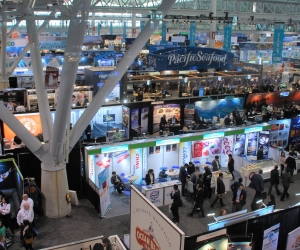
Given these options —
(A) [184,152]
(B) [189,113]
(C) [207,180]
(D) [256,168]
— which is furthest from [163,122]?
(C) [207,180]

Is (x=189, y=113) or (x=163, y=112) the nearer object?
(x=163, y=112)

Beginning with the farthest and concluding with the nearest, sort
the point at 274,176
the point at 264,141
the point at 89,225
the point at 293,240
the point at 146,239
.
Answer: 1. the point at 264,141
2. the point at 274,176
3. the point at 89,225
4. the point at 293,240
5. the point at 146,239

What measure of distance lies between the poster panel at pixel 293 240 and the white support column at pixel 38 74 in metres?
5.99

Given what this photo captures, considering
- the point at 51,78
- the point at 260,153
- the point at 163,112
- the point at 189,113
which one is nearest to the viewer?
the point at 51,78

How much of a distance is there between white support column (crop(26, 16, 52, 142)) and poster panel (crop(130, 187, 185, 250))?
15.1 feet

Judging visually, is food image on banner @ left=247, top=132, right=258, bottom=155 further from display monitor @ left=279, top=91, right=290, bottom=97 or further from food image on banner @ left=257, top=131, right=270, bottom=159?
display monitor @ left=279, top=91, right=290, bottom=97

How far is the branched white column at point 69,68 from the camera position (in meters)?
6.77

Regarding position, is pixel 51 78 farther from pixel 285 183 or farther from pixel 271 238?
pixel 285 183

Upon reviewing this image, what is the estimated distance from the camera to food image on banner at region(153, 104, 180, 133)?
16.0 m

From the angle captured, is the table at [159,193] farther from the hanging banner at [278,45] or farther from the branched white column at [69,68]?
the hanging banner at [278,45]

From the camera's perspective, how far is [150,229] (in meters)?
4.94

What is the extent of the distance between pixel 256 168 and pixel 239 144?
69.1 inches

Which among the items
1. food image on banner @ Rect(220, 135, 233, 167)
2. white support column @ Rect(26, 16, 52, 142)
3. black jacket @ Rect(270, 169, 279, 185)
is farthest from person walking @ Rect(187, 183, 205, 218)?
food image on banner @ Rect(220, 135, 233, 167)

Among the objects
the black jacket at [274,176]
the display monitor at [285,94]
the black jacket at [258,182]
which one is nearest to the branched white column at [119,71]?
the black jacket at [258,182]
